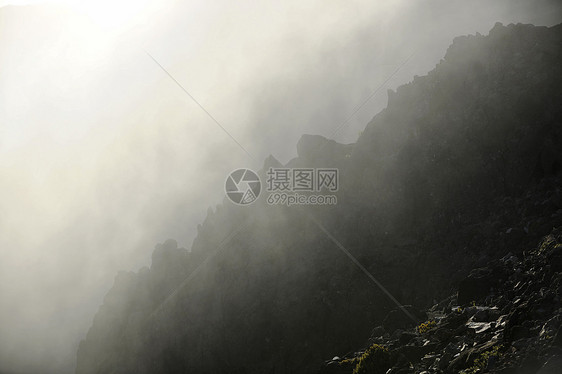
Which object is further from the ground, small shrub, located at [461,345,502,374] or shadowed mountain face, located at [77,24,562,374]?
shadowed mountain face, located at [77,24,562,374]

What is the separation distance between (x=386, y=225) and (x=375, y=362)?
4958 centimetres

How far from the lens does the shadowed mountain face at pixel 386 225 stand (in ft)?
198

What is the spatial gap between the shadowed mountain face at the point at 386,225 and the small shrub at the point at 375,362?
1126 inches

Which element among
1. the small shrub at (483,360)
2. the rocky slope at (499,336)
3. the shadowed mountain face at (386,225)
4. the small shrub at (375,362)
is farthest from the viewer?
the shadowed mountain face at (386,225)

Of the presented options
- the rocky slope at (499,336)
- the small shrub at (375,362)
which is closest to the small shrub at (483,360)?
the rocky slope at (499,336)

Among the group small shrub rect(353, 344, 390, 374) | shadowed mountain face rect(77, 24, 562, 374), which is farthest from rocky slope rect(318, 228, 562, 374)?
shadowed mountain face rect(77, 24, 562, 374)

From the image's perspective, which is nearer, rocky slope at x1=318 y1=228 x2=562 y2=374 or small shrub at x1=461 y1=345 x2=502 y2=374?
rocky slope at x1=318 y1=228 x2=562 y2=374

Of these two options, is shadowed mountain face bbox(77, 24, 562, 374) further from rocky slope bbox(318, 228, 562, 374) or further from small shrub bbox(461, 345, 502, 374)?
small shrub bbox(461, 345, 502, 374)

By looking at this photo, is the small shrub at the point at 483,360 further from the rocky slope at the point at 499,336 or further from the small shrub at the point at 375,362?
the small shrub at the point at 375,362

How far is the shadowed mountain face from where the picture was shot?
60281 millimetres

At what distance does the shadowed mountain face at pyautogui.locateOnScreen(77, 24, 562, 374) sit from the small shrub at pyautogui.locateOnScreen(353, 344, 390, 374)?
28.6 meters

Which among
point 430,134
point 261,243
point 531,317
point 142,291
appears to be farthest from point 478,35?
point 142,291

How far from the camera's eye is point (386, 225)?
74.8 metres

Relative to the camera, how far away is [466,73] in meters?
71.3
